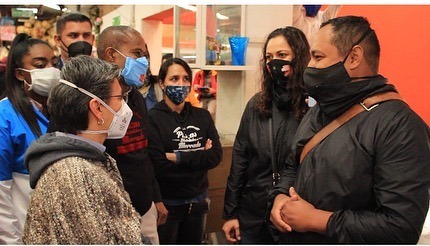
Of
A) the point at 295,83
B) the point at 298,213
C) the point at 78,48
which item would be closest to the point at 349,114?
the point at 298,213

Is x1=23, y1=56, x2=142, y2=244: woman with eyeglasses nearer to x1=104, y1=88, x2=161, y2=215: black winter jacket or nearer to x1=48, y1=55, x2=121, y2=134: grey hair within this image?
x1=48, y1=55, x2=121, y2=134: grey hair

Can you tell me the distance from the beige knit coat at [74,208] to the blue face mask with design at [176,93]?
1478 mm

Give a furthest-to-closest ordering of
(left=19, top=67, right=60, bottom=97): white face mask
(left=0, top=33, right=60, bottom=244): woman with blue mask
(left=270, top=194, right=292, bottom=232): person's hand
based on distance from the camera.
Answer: (left=19, top=67, right=60, bottom=97): white face mask
(left=0, top=33, right=60, bottom=244): woman with blue mask
(left=270, top=194, right=292, bottom=232): person's hand

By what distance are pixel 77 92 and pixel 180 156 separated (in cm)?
120

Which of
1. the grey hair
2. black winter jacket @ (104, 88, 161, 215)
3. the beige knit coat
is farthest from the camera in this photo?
black winter jacket @ (104, 88, 161, 215)

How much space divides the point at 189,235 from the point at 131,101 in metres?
1.05

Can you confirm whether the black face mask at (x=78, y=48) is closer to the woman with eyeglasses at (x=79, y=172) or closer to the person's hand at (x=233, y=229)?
the woman with eyeglasses at (x=79, y=172)

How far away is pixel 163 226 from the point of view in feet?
8.32

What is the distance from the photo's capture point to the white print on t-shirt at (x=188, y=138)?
2.60m

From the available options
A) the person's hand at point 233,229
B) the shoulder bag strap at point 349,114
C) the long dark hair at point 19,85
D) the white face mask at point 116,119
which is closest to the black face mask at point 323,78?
the shoulder bag strap at point 349,114

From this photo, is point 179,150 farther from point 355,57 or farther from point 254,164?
point 355,57

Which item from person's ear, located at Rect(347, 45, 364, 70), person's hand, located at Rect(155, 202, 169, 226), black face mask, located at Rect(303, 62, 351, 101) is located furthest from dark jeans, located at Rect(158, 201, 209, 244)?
person's ear, located at Rect(347, 45, 364, 70)

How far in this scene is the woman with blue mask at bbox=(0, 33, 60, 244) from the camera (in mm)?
1820

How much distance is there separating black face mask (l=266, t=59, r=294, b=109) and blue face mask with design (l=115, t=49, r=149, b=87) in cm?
68
